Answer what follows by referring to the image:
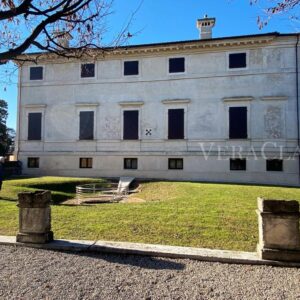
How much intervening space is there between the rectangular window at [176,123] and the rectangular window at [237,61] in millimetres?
4658

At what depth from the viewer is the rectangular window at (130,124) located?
23719 millimetres

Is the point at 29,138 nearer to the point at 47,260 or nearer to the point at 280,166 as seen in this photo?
the point at 280,166

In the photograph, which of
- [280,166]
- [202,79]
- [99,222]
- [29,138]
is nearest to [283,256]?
[99,222]

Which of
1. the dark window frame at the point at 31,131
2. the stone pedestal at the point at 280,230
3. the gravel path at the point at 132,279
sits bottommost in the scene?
the gravel path at the point at 132,279

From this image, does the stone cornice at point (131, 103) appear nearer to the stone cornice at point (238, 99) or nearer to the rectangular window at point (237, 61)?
the stone cornice at point (238, 99)

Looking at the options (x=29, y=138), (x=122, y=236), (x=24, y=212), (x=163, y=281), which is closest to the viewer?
(x=163, y=281)

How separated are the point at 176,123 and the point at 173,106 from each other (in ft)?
4.10

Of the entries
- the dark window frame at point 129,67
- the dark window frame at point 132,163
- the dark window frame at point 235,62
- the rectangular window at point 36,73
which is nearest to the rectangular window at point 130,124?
the dark window frame at point 132,163

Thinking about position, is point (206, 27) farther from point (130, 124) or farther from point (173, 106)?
point (130, 124)

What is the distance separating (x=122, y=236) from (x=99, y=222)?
1.26m

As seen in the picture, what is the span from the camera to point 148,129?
23.5 meters

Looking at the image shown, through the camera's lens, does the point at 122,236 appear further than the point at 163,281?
Yes

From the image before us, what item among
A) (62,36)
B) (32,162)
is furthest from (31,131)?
(62,36)

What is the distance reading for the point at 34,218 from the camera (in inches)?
240
